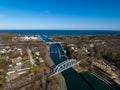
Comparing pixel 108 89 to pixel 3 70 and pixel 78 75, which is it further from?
pixel 3 70

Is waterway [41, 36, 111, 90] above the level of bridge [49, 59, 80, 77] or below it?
below

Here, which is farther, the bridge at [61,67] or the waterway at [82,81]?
the bridge at [61,67]

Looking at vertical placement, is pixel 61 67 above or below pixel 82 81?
above

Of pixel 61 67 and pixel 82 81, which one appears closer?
pixel 82 81

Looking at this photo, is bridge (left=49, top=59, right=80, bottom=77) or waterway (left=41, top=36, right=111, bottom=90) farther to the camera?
bridge (left=49, top=59, right=80, bottom=77)

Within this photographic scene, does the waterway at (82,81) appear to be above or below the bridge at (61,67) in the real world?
below

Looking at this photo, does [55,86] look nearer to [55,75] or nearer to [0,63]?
[55,75]

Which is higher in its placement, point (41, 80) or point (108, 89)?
point (41, 80)

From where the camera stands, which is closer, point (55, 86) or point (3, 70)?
point (55, 86)

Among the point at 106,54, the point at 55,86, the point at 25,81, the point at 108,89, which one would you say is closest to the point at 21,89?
the point at 25,81

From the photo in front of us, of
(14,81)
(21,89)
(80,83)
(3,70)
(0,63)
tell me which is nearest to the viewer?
(21,89)

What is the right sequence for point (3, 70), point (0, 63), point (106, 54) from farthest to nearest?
point (106, 54), point (0, 63), point (3, 70)
